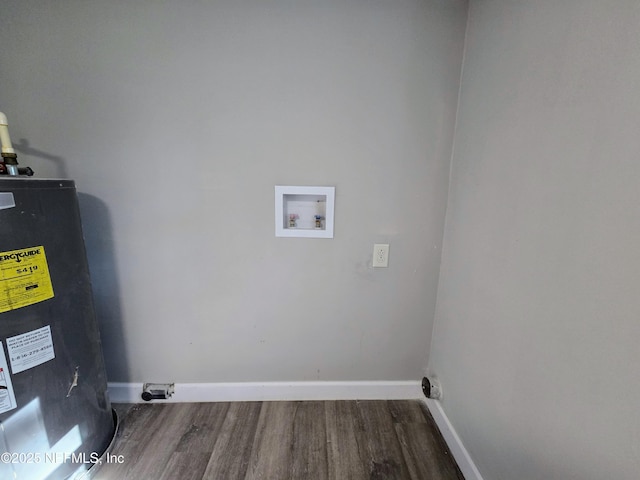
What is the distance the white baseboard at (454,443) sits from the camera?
1051 mm

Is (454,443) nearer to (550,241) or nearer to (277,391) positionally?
(277,391)

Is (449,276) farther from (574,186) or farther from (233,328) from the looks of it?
(233,328)

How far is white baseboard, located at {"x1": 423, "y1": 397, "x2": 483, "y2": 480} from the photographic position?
41.4 inches

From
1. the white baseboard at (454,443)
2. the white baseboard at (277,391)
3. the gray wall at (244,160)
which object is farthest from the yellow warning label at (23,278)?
the white baseboard at (454,443)

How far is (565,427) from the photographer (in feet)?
2.21

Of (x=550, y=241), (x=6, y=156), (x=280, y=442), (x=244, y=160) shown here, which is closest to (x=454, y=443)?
(x=280, y=442)

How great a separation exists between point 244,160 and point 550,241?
4.22ft

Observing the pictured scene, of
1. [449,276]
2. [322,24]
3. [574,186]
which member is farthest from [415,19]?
[449,276]

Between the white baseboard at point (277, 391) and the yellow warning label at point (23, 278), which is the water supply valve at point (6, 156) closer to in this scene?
the yellow warning label at point (23, 278)

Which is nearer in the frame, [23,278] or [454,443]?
[23,278]

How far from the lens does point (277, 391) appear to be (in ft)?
4.77

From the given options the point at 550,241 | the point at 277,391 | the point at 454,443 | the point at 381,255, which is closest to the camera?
the point at 550,241

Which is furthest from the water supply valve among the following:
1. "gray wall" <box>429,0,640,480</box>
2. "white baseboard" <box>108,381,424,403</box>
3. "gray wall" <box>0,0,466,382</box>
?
"gray wall" <box>429,0,640,480</box>

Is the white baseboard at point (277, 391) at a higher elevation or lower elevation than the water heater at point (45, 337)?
lower
